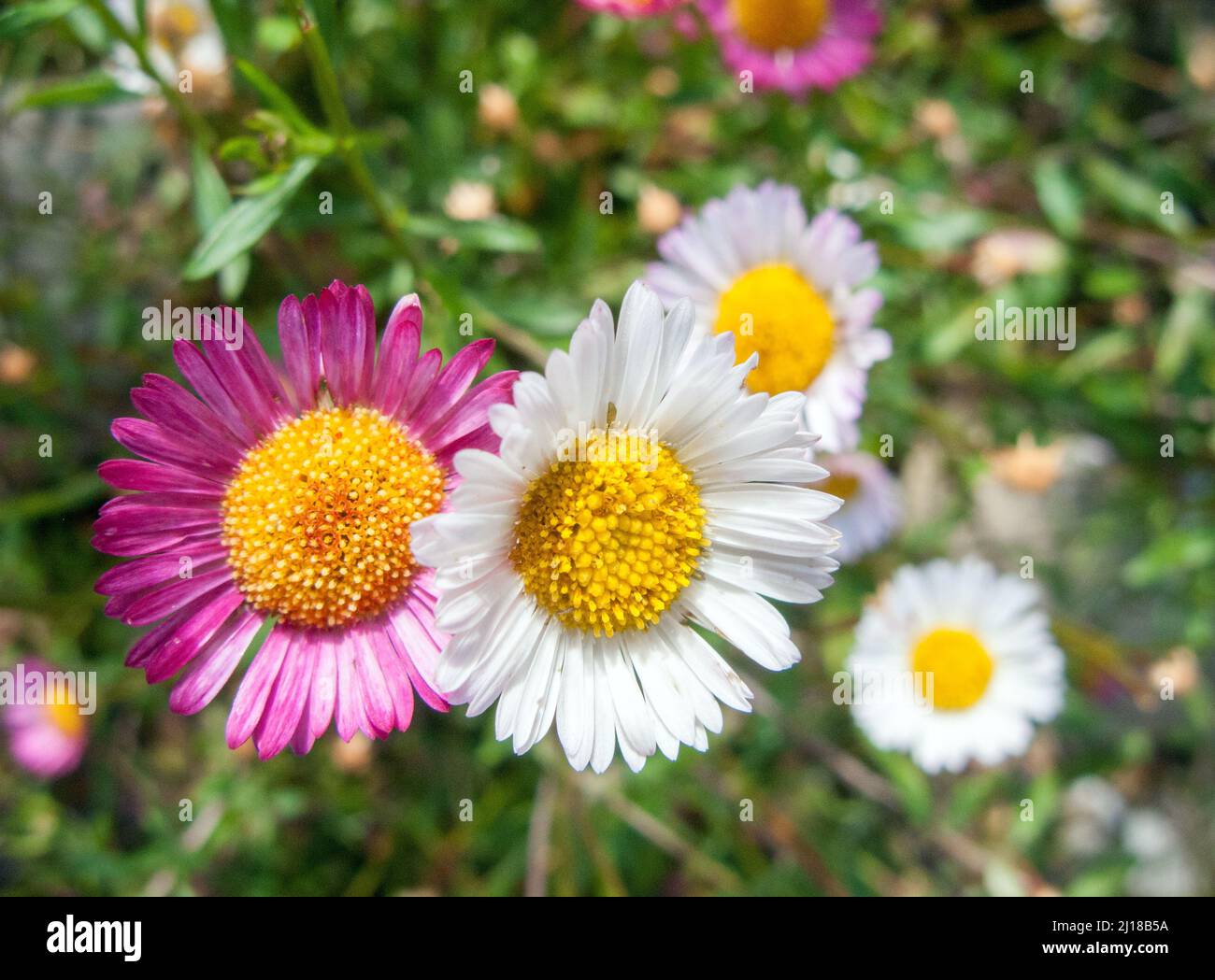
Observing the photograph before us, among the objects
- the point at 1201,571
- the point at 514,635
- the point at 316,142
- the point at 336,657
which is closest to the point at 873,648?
the point at 1201,571

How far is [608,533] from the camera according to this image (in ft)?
6.15

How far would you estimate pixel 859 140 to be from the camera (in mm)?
3221

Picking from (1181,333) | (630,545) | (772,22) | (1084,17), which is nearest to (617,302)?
(772,22)

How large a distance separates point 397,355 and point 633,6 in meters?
1.67

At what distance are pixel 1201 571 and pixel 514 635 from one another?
3113 mm

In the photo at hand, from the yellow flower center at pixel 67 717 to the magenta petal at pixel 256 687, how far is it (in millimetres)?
2349

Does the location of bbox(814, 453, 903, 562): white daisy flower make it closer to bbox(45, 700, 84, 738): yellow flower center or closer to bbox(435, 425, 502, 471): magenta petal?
bbox(435, 425, 502, 471): magenta petal

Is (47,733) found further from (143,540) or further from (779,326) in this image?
(779,326)

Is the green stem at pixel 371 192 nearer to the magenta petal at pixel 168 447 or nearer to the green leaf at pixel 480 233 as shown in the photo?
the green leaf at pixel 480 233

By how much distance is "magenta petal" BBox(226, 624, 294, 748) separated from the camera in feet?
5.82

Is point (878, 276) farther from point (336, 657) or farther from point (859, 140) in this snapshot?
point (336, 657)

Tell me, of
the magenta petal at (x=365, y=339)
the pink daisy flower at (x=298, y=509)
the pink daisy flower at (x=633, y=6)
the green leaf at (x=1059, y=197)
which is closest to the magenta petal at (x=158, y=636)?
the pink daisy flower at (x=298, y=509)

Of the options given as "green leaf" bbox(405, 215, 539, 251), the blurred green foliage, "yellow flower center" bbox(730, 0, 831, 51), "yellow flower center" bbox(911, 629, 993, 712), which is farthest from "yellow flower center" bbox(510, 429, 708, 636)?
"yellow flower center" bbox(730, 0, 831, 51)
